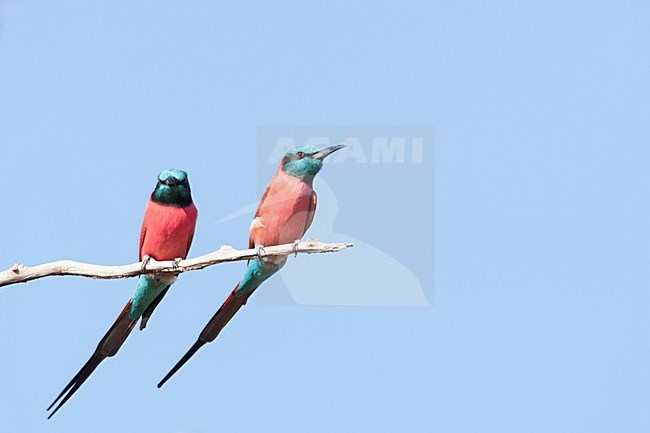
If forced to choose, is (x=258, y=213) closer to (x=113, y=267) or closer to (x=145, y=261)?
(x=145, y=261)

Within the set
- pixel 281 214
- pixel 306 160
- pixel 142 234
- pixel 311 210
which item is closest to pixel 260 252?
pixel 281 214

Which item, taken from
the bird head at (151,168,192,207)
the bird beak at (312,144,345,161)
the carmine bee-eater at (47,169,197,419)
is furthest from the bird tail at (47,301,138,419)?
the bird beak at (312,144,345,161)

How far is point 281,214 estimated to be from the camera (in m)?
10.8

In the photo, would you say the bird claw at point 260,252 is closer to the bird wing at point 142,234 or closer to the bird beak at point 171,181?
the bird beak at point 171,181

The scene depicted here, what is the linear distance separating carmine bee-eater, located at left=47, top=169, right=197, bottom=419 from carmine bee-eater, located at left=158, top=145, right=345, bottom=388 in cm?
50

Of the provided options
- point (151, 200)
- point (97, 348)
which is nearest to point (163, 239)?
point (151, 200)

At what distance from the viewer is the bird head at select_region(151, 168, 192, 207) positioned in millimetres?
10773

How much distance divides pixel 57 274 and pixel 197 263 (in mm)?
1079

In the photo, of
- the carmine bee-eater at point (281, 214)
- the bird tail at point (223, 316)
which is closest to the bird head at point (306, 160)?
the carmine bee-eater at point (281, 214)

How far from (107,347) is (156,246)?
2.97ft

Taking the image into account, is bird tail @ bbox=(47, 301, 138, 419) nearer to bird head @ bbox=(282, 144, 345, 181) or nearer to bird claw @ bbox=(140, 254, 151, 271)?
bird claw @ bbox=(140, 254, 151, 271)

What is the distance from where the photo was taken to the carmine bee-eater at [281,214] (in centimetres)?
1078

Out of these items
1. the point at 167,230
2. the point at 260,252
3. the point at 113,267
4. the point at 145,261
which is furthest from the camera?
the point at 167,230

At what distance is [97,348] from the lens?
1099 centimetres
